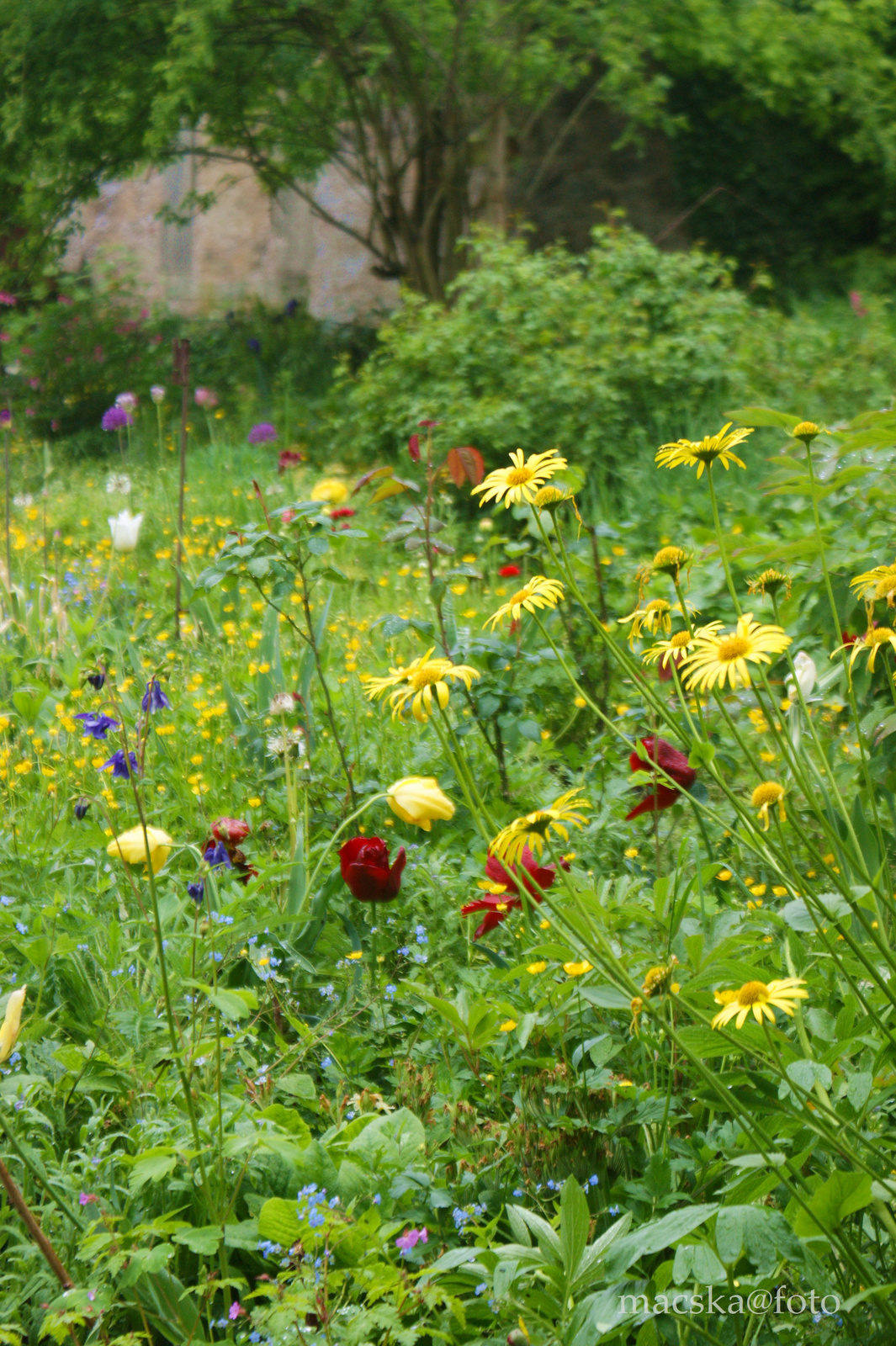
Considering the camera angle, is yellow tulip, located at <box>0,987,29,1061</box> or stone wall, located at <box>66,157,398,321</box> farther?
stone wall, located at <box>66,157,398,321</box>

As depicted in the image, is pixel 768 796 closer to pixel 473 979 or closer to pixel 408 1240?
pixel 408 1240

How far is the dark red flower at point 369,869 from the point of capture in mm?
1848

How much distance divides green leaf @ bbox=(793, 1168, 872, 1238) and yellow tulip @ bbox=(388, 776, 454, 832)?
686mm

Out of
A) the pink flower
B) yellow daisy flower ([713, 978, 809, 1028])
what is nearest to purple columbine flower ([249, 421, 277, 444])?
the pink flower

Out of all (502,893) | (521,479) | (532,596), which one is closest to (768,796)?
(532,596)

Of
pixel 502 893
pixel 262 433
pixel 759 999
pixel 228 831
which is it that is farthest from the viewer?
pixel 262 433

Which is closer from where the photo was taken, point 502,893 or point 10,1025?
point 10,1025

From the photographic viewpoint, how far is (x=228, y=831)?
1946mm

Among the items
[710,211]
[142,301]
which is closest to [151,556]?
[142,301]

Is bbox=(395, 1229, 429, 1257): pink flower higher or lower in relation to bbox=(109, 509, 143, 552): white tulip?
lower

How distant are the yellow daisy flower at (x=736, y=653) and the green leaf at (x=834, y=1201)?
1.55 feet

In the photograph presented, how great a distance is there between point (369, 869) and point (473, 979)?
0.97ft

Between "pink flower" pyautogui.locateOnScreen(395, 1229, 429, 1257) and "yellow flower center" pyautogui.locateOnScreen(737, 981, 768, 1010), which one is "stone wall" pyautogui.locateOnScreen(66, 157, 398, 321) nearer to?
"pink flower" pyautogui.locateOnScreen(395, 1229, 429, 1257)

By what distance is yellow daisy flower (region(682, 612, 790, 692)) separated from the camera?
1.04 meters
